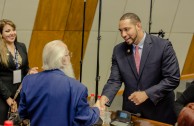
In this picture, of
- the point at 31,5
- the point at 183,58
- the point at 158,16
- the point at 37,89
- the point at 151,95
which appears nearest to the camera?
the point at 37,89

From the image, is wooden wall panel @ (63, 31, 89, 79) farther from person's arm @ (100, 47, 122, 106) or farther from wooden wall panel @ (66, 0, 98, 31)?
person's arm @ (100, 47, 122, 106)

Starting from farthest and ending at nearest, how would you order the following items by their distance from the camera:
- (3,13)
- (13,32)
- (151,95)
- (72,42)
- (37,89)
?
(72,42) → (3,13) → (13,32) → (151,95) → (37,89)

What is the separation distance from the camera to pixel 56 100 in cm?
204

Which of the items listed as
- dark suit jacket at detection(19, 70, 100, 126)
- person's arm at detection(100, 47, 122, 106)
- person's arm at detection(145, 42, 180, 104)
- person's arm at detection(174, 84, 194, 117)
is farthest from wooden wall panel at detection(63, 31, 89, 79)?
dark suit jacket at detection(19, 70, 100, 126)

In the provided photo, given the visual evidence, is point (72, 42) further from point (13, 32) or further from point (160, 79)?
point (160, 79)

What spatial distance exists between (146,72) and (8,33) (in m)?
1.49

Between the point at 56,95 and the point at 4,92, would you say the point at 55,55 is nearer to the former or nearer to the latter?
the point at 56,95

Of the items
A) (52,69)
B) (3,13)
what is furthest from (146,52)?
(3,13)

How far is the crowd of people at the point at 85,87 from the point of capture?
206cm

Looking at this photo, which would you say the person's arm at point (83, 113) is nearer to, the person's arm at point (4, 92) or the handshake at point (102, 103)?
the handshake at point (102, 103)

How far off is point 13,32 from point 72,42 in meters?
1.42

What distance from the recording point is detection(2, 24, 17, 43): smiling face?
337 centimetres

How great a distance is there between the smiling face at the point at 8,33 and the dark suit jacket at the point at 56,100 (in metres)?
1.37

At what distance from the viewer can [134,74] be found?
273 centimetres
